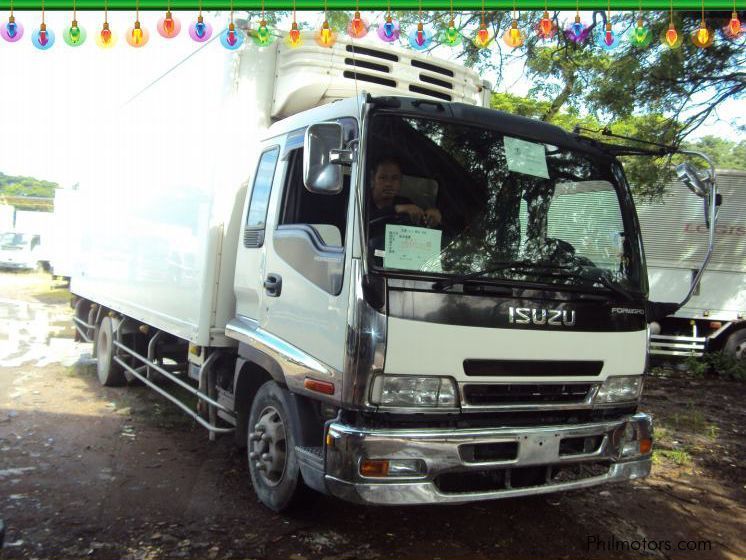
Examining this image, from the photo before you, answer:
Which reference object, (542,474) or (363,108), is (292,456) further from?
(363,108)

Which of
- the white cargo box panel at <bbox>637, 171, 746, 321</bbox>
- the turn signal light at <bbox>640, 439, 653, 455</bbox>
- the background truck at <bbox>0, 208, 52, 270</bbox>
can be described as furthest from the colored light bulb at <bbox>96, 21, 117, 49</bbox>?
the background truck at <bbox>0, 208, 52, 270</bbox>

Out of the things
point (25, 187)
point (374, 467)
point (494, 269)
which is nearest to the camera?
point (374, 467)

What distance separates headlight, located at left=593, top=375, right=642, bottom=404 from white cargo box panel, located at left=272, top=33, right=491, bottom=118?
8.09 feet

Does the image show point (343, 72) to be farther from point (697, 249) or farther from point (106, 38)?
point (697, 249)

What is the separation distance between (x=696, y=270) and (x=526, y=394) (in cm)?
839

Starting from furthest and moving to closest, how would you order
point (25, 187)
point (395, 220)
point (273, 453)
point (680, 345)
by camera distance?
point (25, 187) → point (680, 345) → point (273, 453) → point (395, 220)

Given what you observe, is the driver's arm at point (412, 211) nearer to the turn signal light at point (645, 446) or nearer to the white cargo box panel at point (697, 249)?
the turn signal light at point (645, 446)

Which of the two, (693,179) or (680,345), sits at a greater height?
(693,179)

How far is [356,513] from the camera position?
4.28 metres

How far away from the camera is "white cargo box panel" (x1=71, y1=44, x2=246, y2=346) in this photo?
4.81m

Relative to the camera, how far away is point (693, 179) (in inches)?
148

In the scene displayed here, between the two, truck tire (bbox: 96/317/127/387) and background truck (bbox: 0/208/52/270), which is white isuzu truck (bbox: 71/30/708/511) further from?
background truck (bbox: 0/208/52/270)

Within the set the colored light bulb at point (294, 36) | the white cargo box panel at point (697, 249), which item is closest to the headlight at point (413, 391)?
the colored light bulb at point (294, 36)

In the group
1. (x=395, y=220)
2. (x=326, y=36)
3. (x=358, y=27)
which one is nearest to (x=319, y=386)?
(x=395, y=220)
